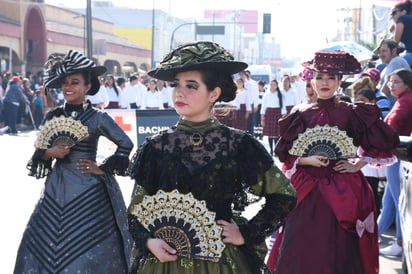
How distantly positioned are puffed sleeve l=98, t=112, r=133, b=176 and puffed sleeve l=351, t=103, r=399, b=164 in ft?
5.17

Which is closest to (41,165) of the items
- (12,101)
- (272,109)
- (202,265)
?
(202,265)

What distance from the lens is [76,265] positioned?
16.3 feet

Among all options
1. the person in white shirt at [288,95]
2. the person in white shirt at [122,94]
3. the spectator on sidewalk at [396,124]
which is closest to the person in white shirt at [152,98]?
the person in white shirt at [122,94]

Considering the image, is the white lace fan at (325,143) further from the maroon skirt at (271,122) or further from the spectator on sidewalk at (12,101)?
the spectator on sidewalk at (12,101)

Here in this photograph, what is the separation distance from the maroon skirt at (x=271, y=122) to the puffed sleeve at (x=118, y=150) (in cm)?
1135

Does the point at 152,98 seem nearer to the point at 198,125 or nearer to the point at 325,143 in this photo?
the point at 325,143

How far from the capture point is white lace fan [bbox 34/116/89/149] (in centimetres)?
531

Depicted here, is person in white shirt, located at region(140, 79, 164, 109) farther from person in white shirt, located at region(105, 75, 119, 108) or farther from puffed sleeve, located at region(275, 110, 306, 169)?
puffed sleeve, located at region(275, 110, 306, 169)

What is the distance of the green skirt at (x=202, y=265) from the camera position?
3.23m

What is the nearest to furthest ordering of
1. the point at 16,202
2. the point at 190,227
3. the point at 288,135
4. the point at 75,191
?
the point at 190,227, the point at 75,191, the point at 288,135, the point at 16,202

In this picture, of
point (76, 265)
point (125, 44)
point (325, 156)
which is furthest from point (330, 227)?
Result: point (125, 44)

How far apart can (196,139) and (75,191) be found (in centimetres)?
201

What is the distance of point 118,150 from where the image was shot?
17.6 feet

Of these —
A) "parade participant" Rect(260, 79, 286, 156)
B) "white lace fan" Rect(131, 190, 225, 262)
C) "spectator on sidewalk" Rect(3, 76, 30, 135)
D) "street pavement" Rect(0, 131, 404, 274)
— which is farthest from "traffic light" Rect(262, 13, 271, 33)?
"white lace fan" Rect(131, 190, 225, 262)
